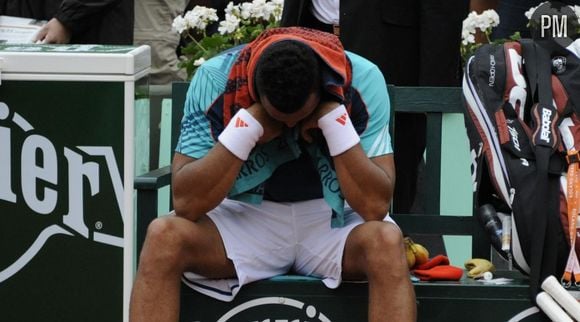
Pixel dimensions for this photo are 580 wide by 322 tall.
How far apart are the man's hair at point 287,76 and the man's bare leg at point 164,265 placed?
501mm

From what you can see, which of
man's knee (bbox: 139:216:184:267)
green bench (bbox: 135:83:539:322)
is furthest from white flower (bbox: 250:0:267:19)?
man's knee (bbox: 139:216:184:267)

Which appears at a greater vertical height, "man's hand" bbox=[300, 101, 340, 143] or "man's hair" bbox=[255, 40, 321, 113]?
"man's hair" bbox=[255, 40, 321, 113]

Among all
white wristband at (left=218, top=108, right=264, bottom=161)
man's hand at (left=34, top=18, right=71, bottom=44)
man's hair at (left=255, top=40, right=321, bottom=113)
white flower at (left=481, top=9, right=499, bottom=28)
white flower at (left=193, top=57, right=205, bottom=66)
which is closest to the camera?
man's hair at (left=255, top=40, right=321, bottom=113)

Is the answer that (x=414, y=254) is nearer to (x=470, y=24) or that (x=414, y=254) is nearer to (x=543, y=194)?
(x=543, y=194)

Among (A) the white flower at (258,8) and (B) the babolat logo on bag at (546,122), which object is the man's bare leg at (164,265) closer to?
(B) the babolat logo on bag at (546,122)

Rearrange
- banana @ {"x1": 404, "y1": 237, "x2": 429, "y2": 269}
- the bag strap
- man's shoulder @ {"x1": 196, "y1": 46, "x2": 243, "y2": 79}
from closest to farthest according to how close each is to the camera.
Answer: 1. the bag strap
2. man's shoulder @ {"x1": 196, "y1": 46, "x2": 243, "y2": 79}
3. banana @ {"x1": 404, "y1": 237, "x2": 429, "y2": 269}

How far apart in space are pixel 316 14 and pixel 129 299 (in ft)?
5.41

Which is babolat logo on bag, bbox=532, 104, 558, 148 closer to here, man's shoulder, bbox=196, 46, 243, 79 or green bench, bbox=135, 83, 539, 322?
green bench, bbox=135, 83, 539, 322

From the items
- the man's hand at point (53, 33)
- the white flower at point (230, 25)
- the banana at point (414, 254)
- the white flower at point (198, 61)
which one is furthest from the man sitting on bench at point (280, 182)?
the man's hand at point (53, 33)

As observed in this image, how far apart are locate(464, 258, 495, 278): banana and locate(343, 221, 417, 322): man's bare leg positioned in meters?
0.46

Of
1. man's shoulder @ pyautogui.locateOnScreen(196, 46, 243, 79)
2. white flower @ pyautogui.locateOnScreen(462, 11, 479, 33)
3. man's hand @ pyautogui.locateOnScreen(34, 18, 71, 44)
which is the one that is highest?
white flower @ pyautogui.locateOnScreen(462, 11, 479, 33)

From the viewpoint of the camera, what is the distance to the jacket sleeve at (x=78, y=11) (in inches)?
241

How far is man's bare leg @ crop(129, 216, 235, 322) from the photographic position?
4.26m

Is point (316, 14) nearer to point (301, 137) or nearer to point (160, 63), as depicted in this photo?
point (301, 137)
